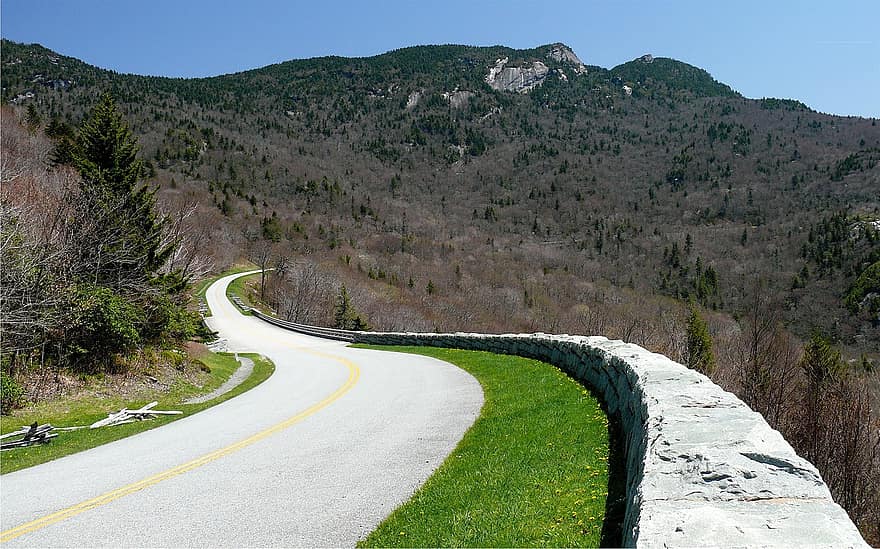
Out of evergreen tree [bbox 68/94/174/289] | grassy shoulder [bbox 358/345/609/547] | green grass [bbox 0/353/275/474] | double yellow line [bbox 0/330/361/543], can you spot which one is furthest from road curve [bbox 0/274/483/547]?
evergreen tree [bbox 68/94/174/289]

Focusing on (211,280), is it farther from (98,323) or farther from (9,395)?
(9,395)

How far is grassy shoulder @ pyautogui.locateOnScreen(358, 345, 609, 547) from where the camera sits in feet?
16.9

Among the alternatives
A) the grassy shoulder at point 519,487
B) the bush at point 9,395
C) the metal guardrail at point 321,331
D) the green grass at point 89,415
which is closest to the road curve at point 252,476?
the grassy shoulder at point 519,487

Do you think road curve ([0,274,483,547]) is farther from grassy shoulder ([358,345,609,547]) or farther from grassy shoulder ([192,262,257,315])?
grassy shoulder ([192,262,257,315])

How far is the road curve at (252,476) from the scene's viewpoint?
601 centimetres

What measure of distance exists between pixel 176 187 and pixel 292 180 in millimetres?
55125

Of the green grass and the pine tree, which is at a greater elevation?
the green grass

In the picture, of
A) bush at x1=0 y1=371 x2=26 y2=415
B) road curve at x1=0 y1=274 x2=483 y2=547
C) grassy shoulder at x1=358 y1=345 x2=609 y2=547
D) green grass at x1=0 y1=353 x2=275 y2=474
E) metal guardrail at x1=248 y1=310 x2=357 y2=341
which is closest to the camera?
grassy shoulder at x1=358 y1=345 x2=609 y2=547

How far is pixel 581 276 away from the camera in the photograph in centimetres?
15388

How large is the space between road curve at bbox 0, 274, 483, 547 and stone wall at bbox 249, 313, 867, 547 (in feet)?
10.1

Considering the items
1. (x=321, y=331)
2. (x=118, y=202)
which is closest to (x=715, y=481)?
(x=118, y=202)

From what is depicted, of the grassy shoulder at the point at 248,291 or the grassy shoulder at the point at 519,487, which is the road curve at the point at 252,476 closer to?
the grassy shoulder at the point at 519,487

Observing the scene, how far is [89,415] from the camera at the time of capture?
49.5ft

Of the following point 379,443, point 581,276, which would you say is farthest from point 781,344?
A: point 581,276
